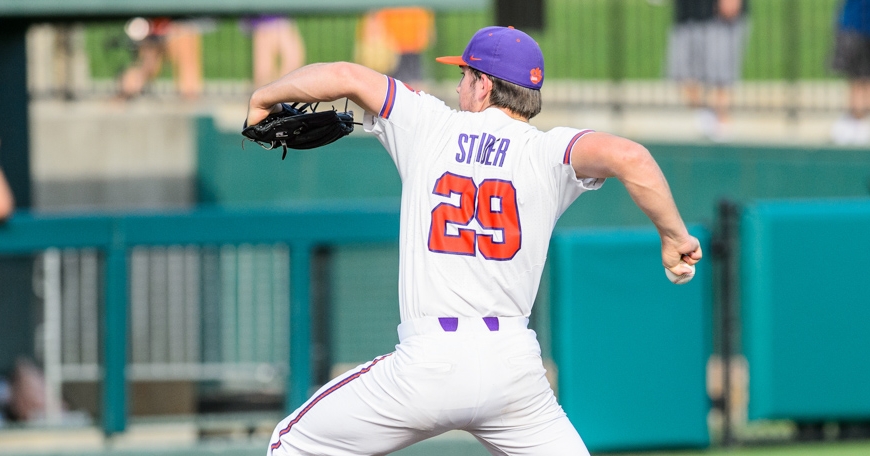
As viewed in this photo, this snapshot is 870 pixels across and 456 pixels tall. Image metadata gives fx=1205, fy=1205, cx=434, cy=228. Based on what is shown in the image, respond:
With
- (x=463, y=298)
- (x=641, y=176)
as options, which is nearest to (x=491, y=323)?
(x=463, y=298)

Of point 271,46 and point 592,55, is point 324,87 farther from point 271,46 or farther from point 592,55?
point 592,55

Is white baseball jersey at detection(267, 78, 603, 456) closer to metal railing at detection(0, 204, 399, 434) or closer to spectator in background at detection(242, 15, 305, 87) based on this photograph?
metal railing at detection(0, 204, 399, 434)

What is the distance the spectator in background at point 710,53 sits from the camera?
11430 millimetres

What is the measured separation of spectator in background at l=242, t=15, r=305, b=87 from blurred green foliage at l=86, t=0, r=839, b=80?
0.92 feet

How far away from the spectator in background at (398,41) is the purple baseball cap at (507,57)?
8.41 m

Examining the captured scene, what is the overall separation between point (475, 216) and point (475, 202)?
46 mm

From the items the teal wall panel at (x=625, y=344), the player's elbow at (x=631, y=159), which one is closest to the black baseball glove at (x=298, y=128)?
the player's elbow at (x=631, y=159)

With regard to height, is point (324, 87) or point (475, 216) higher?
point (324, 87)

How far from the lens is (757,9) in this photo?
12.7m

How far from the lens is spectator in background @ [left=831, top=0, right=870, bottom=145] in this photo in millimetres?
11047

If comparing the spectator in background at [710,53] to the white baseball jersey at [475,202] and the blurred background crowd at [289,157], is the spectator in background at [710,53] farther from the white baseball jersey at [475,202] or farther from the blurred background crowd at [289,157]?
the white baseball jersey at [475,202]

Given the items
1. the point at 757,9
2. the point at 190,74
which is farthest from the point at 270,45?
the point at 757,9

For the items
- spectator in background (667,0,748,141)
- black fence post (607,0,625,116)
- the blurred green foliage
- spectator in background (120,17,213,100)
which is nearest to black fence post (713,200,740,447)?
spectator in background (667,0,748,141)

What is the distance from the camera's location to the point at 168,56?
12.6 meters
